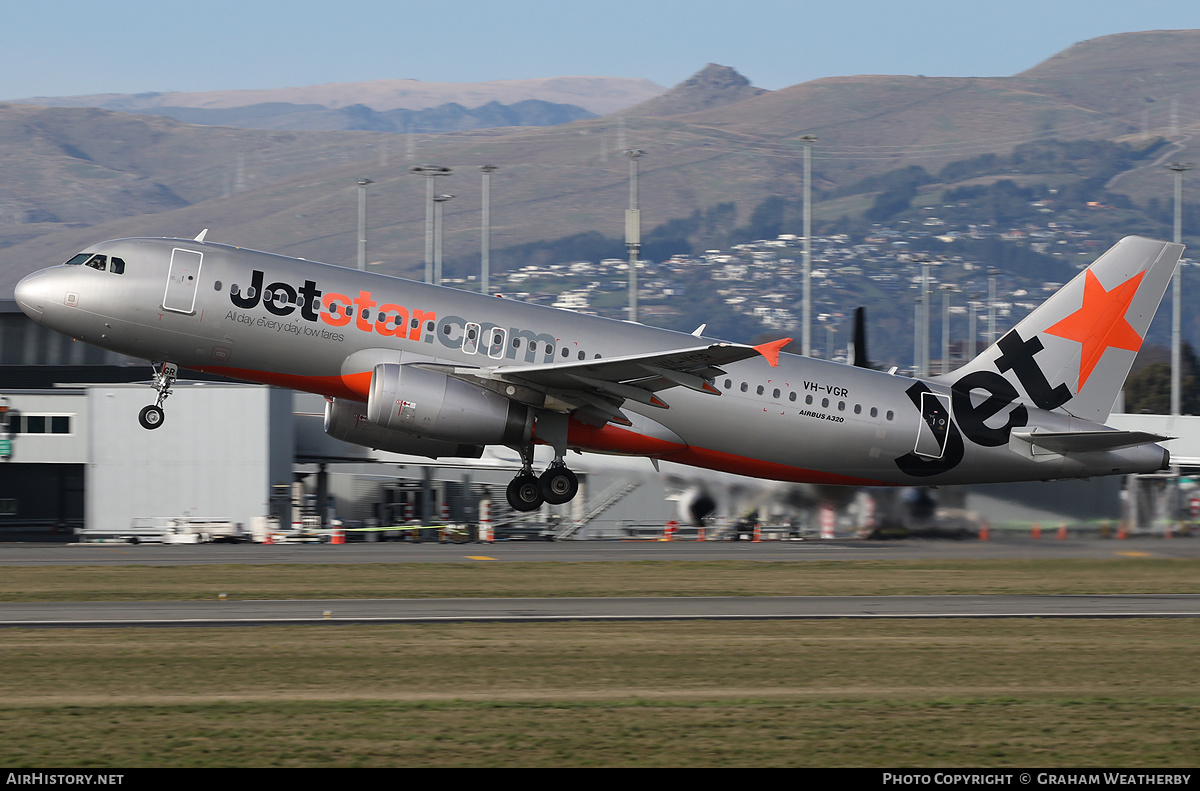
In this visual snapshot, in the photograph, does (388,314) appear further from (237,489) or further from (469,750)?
(237,489)

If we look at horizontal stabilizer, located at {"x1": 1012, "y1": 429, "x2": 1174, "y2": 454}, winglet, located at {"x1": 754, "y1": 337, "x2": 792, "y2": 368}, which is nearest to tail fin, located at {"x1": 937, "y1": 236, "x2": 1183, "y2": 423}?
horizontal stabilizer, located at {"x1": 1012, "y1": 429, "x2": 1174, "y2": 454}

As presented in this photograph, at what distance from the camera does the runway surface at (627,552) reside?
34375mm

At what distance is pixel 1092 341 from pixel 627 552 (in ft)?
46.7

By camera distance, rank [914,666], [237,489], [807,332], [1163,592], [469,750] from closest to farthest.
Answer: [469,750], [914,666], [1163,592], [237,489], [807,332]

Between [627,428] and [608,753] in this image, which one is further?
[627,428]

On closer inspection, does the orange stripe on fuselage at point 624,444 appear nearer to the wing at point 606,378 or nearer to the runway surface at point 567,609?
the wing at point 606,378

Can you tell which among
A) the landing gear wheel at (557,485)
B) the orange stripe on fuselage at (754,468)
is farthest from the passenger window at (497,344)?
the orange stripe on fuselage at (754,468)

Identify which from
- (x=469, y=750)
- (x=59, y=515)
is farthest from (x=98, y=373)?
(x=469, y=750)

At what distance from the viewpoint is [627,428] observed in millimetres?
30719

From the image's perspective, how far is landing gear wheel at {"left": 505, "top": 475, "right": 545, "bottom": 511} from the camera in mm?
30547

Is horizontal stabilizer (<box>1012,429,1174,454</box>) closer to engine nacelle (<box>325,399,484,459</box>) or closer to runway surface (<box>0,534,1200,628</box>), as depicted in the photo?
runway surface (<box>0,534,1200,628</box>)

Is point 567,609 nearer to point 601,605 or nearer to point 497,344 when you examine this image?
point 601,605

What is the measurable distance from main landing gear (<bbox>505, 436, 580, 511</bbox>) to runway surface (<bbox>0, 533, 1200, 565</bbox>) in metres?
3.91

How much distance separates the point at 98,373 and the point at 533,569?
40555 mm
